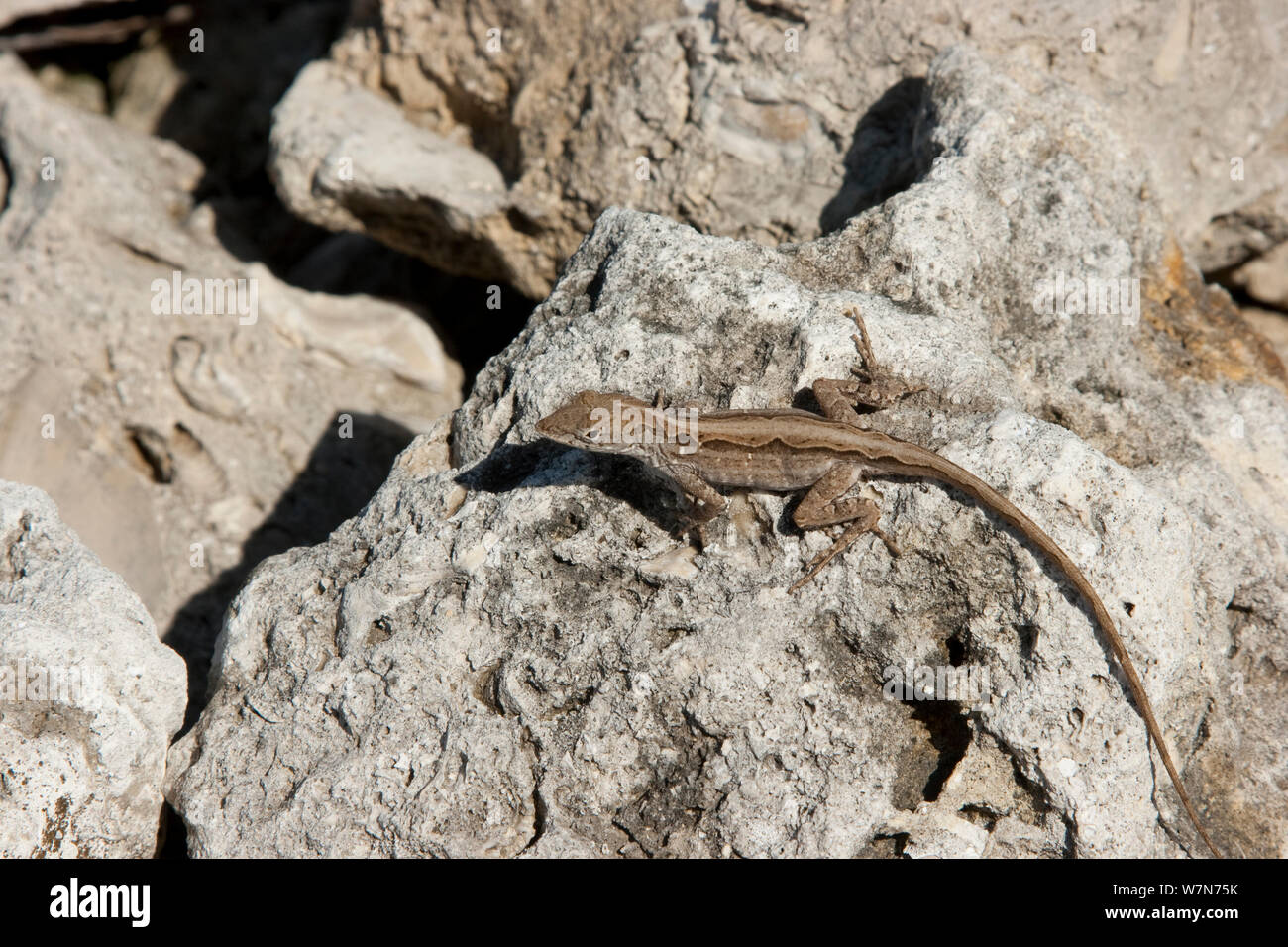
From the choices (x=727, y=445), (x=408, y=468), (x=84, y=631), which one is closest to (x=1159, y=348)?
(x=727, y=445)

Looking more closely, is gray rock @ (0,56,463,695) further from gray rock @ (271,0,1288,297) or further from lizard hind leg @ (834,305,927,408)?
lizard hind leg @ (834,305,927,408)

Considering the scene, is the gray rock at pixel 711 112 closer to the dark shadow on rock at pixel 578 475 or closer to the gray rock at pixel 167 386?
the gray rock at pixel 167 386

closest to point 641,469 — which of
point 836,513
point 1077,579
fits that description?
point 836,513

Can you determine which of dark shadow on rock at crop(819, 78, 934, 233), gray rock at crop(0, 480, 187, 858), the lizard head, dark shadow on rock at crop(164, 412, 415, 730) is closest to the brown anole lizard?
the lizard head

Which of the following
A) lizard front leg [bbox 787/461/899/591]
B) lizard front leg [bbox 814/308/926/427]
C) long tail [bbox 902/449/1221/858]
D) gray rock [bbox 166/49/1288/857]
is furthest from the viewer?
lizard front leg [bbox 814/308/926/427]

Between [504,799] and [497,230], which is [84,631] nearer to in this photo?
[504,799]

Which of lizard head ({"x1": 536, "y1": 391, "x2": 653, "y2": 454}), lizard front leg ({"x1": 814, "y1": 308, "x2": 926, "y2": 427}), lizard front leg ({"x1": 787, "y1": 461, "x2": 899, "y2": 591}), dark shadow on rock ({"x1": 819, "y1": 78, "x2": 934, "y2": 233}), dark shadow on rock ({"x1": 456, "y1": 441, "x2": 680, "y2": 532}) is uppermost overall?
dark shadow on rock ({"x1": 819, "y1": 78, "x2": 934, "y2": 233})
